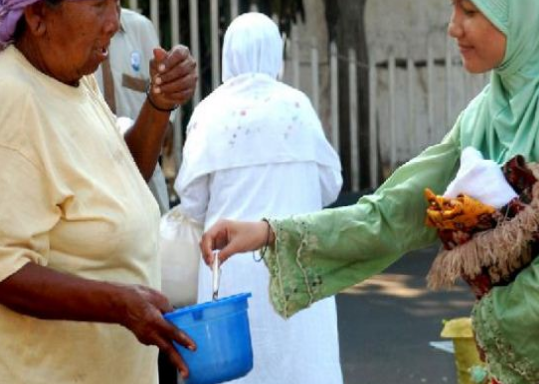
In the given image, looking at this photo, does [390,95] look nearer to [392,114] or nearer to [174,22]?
[392,114]

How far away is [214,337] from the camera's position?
304 centimetres

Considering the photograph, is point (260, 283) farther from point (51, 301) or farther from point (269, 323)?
point (51, 301)

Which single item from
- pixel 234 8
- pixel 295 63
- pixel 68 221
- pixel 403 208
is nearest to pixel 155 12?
pixel 234 8

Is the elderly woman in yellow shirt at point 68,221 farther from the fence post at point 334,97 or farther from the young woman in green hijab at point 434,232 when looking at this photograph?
the fence post at point 334,97

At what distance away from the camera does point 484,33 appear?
3.22m

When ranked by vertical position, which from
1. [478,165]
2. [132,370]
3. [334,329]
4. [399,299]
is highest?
[478,165]

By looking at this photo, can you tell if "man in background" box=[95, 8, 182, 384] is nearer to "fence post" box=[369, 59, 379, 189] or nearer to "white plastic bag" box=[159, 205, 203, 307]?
"white plastic bag" box=[159, 205, 203, 307]

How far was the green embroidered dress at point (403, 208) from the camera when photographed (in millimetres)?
3201

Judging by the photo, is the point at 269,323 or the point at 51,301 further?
the point at 269,323

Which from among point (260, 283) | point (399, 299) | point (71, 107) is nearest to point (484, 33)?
point (71, 107)

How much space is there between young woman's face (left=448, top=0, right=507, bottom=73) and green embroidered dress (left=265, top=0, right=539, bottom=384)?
0.02 metres

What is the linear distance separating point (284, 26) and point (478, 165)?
821cm

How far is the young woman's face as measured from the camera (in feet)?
10.5

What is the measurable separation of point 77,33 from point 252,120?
2725mm
